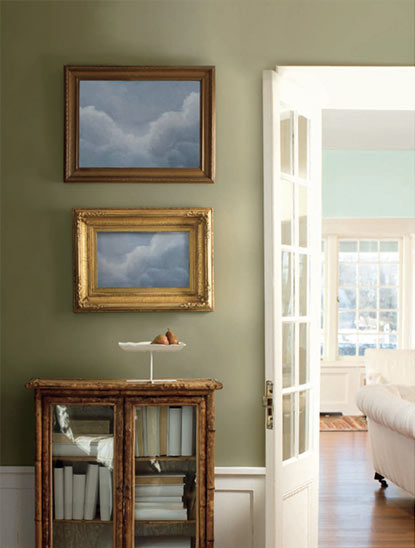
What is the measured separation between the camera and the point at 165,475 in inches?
115

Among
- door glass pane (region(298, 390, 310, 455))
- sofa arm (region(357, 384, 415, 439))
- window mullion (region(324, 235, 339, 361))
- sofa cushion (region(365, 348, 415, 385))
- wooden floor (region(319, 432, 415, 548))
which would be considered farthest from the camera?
window mullion (region(324, 235, 339, 361))

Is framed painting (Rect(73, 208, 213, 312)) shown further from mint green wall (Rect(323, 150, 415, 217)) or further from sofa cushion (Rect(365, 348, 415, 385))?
mint green wall (Rect(323, 150, 415, 217))

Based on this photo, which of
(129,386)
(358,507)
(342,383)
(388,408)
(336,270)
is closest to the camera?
(129,386)

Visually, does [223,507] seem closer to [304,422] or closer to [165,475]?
[165,475]

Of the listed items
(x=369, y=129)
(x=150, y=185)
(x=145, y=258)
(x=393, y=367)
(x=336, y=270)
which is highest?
(x=369, y=129)

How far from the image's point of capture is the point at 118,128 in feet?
10.3

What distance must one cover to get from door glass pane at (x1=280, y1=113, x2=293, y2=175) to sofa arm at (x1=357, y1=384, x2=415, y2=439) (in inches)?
81.4

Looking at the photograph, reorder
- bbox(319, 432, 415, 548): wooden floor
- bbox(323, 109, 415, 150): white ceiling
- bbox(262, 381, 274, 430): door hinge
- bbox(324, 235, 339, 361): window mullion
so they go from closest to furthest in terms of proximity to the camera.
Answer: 1. bbox(262, 381, 274, 430): door hinge
2. bbox(319, 432, 415, 548): wooden floor
3. bbox(323, 109, 415, 150): white ceiling
4. bbox(324, 235, 339, 361): window mullion

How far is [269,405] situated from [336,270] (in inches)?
228

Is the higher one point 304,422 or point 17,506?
point 304,422

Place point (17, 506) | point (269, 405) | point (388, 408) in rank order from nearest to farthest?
point (269, 405) < point (17, 506) < point (388, 408)

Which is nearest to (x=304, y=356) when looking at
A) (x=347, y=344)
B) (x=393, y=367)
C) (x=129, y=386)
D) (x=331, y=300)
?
(x=129, y=386)

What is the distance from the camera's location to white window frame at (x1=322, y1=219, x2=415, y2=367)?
336 inches

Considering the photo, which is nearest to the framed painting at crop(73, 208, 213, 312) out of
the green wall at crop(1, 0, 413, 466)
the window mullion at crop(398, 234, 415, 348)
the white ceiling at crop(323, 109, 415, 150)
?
the green wall at crop(1, 0, 413, 466)
